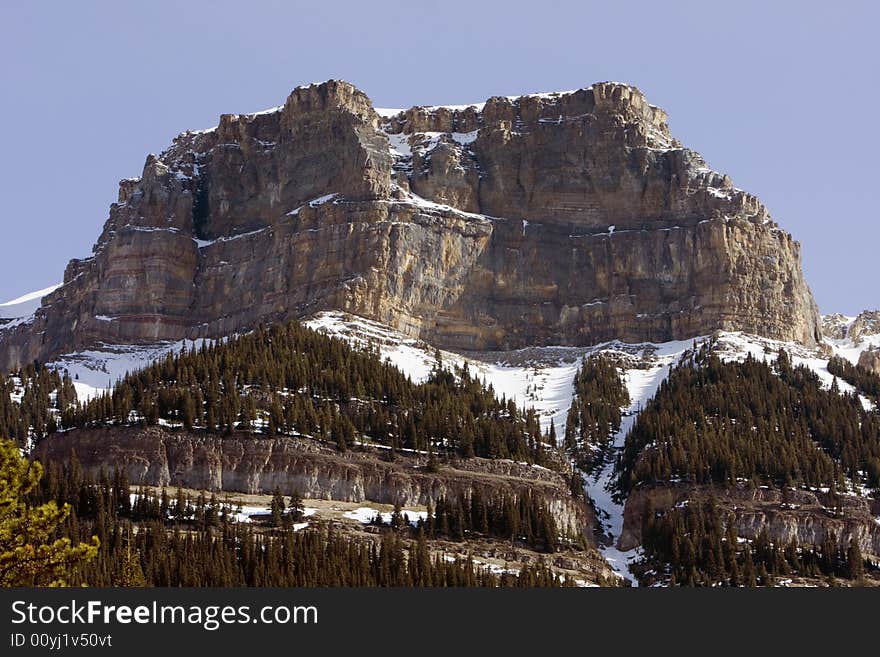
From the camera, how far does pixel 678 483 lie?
166250 mm

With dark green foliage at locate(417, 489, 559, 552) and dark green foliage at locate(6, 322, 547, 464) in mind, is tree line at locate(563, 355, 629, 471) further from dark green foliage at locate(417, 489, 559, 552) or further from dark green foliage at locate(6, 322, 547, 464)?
dark green foliage at locate(417, 489, 559, 552)

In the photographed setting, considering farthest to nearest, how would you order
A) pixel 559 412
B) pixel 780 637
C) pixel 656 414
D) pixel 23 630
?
pixel 559 412 < pixel 656 414 < pixel 780 637 < pixel 23 630

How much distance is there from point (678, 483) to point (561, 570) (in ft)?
77.1

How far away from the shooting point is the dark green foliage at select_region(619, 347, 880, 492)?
167000 millimetres

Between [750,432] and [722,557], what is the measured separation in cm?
2600

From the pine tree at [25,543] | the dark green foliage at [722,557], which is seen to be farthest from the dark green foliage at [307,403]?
the pine tree at [25,543]

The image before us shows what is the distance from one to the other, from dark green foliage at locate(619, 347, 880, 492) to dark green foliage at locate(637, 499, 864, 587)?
8.64 m

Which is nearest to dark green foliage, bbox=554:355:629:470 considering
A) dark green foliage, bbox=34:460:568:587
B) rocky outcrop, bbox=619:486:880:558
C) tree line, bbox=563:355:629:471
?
tree line, bbox=563:355:629:471

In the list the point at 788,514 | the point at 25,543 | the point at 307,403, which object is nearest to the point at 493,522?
the point at 307,403

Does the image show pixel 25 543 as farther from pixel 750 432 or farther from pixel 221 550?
pixel 750 432

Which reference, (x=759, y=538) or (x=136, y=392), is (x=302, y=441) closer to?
(x=136, y=392)

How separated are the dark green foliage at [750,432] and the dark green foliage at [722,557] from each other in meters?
8.64

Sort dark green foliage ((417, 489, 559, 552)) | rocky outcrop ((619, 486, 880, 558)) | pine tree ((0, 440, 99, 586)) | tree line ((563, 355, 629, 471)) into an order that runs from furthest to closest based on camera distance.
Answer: tree line ((563, 355, 629, 471))
rocky outcrop ((619, 486, 880, 558))
dark green foliage ((417, 489, 559, 552))
pine tree ((0, 440, 99, 586))

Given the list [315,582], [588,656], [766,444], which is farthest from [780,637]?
[766,444]
